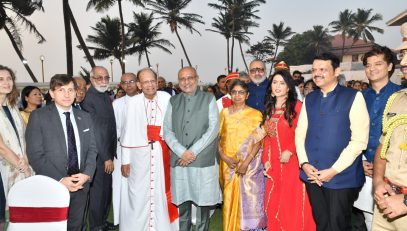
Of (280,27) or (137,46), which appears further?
(280,27)

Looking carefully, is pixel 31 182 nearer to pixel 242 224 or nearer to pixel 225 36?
pixel 242 224

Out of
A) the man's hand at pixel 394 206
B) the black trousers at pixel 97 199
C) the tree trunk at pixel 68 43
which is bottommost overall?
the black trousers at pixel 97 199

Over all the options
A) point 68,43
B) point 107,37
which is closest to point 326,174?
point 68,43

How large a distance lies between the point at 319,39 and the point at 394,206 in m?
63.7

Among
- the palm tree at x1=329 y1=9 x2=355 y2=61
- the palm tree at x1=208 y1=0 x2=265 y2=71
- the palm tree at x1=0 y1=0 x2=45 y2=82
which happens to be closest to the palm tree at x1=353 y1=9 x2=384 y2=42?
the palm tree at x1=329 y1=9 x2=355 y2=61

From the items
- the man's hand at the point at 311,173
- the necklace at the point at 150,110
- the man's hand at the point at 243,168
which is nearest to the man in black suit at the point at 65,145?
the necklace at the point at 150,110

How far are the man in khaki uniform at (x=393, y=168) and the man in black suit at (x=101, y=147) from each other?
3.18 meters

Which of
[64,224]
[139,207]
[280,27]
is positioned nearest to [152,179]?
[139,207]

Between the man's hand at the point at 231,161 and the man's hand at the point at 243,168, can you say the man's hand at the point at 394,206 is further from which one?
the man's hand at the point at 231,161

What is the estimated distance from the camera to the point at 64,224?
2.60 metres

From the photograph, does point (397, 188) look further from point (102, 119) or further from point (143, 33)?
point (143, 33)

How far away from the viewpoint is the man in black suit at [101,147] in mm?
4535

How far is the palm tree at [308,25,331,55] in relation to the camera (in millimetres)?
61031

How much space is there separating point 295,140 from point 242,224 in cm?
117
